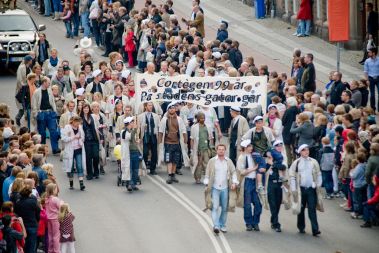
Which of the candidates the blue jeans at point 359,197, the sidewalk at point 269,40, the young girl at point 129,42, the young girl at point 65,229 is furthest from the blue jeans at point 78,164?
the young girl at point 129,42

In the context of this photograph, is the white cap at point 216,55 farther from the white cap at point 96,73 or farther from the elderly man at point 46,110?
the elderly man at point 46,110

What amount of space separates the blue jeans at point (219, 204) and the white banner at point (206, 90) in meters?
4.46

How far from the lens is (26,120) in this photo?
35.0m

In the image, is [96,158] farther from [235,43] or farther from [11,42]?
[11,42]

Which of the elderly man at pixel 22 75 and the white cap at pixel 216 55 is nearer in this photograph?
the elderly man at pixel 22 75

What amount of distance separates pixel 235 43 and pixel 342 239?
461 inches

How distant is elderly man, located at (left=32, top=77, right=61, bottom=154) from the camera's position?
33.4 meters

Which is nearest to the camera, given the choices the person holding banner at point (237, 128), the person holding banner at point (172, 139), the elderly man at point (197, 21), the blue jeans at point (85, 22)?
the person holding banner at point (237, 128)

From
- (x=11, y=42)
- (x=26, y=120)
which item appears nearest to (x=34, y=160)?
(x=26, y=120)

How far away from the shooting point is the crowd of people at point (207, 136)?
27.0m

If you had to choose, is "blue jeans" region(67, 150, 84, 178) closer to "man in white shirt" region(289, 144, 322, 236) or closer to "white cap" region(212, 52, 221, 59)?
"man in white shirt" region(289, 144, 322, 236)

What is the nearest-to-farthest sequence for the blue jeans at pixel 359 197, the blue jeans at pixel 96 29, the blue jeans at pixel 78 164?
the blue jeans at pixel 359 197
the blue jeans at pixel 78 164
the blue jeans at pixel 96 29

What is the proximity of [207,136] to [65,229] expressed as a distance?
6.28 metres

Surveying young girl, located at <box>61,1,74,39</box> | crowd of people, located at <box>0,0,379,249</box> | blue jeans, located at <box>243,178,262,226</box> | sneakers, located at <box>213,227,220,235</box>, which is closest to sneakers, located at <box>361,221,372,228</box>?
crowd of people, located at <box>0,0,379,249</box>
